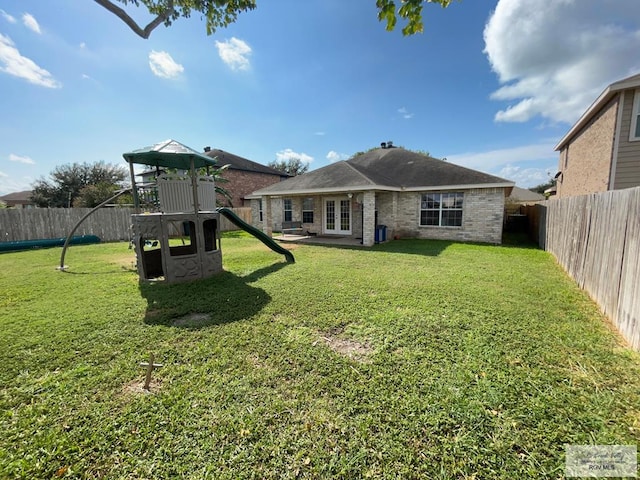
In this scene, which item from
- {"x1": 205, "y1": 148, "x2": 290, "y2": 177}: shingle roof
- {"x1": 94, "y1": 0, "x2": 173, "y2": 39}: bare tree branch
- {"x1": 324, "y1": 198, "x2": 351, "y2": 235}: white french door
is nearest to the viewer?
{"x1": 94, "y1": 0, "x2": 173, "y2": 39}: bare tree branch

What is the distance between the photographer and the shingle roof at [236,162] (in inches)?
1056

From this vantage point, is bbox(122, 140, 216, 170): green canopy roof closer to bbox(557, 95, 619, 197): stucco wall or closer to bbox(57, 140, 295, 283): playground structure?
bbox(57, 140, 295, 283): playground structure

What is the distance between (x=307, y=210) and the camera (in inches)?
651

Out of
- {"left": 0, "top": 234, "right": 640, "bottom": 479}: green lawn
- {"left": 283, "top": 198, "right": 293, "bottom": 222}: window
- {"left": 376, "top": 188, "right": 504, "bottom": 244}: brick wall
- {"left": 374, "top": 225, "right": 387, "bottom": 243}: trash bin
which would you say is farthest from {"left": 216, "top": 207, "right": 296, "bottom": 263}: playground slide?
{"left": 283, "top": 198, "right": 293, "bottom": 222}: window

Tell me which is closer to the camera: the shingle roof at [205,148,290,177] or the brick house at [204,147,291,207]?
the brick house at [204,147,291,207]

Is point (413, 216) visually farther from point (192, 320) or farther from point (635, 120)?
point (192, 320)

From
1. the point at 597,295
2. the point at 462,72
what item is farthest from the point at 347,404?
the point at 462,72

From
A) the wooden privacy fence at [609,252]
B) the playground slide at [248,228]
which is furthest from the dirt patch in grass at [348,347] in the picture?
the playground slide at [248,228]

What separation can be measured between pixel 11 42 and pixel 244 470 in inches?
428

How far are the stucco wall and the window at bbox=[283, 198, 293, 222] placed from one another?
49.1 feet

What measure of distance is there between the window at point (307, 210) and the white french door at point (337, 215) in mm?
1105

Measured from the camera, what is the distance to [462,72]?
14023 mm

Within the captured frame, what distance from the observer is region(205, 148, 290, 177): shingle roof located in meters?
26.8

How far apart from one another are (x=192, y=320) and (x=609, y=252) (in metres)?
6.91
